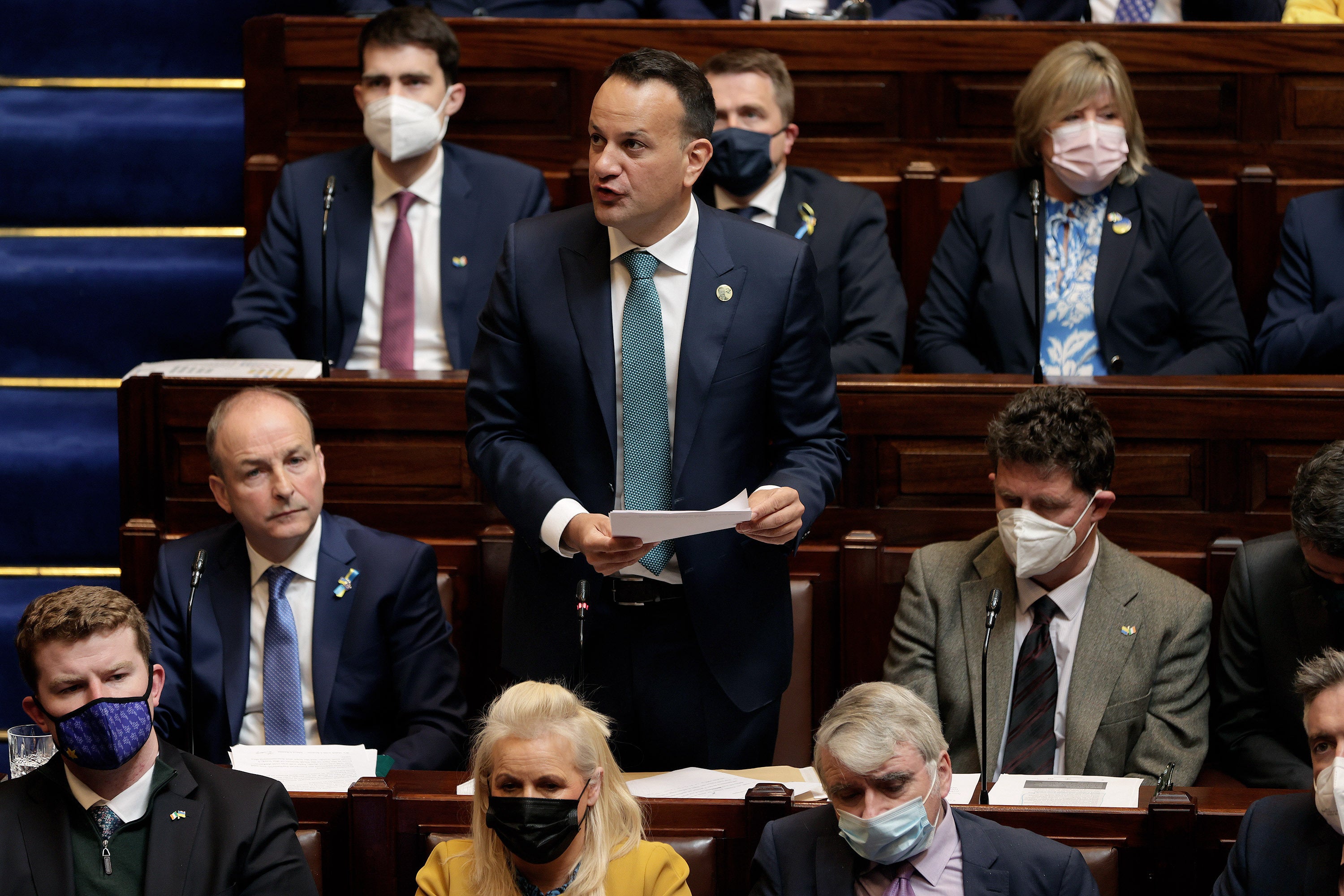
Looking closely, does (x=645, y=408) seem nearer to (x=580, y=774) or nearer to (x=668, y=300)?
(x=668, y=300)

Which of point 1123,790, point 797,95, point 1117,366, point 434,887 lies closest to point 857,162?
point 797,95

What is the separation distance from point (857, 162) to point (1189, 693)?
1466mm

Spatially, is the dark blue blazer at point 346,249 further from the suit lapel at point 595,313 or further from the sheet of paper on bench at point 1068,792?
the sheet of paper on bench at point 1068,792

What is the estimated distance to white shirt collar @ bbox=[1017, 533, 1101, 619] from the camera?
2105 mm

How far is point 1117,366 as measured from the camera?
272 centimetres

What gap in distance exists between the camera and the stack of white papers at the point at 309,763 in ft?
6.17

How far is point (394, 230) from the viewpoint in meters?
2.88

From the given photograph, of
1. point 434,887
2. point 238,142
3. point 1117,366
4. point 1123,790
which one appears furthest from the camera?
point 238,142

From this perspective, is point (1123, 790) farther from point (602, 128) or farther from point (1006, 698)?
point (602, 128)

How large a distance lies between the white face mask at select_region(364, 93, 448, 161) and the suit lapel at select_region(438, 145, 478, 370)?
7 centimetres

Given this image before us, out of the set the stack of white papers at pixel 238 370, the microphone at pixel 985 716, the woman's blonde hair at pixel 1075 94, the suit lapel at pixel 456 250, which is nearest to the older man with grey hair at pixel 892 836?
the microphone at pixel 985 716

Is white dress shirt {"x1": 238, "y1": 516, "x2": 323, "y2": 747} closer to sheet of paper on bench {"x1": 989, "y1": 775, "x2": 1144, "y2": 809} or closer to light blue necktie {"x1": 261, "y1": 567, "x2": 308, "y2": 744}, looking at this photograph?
light blue necktie {"x1": 261, "y1": 567, "x2": 308, "y2": 744}

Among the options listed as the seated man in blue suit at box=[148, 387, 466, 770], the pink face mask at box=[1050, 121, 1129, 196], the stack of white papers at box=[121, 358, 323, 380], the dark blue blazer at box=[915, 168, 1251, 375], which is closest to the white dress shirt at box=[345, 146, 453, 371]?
the stack of white papers at box=[121, 358, 323, 380]

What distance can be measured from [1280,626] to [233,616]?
1413 millimetres
